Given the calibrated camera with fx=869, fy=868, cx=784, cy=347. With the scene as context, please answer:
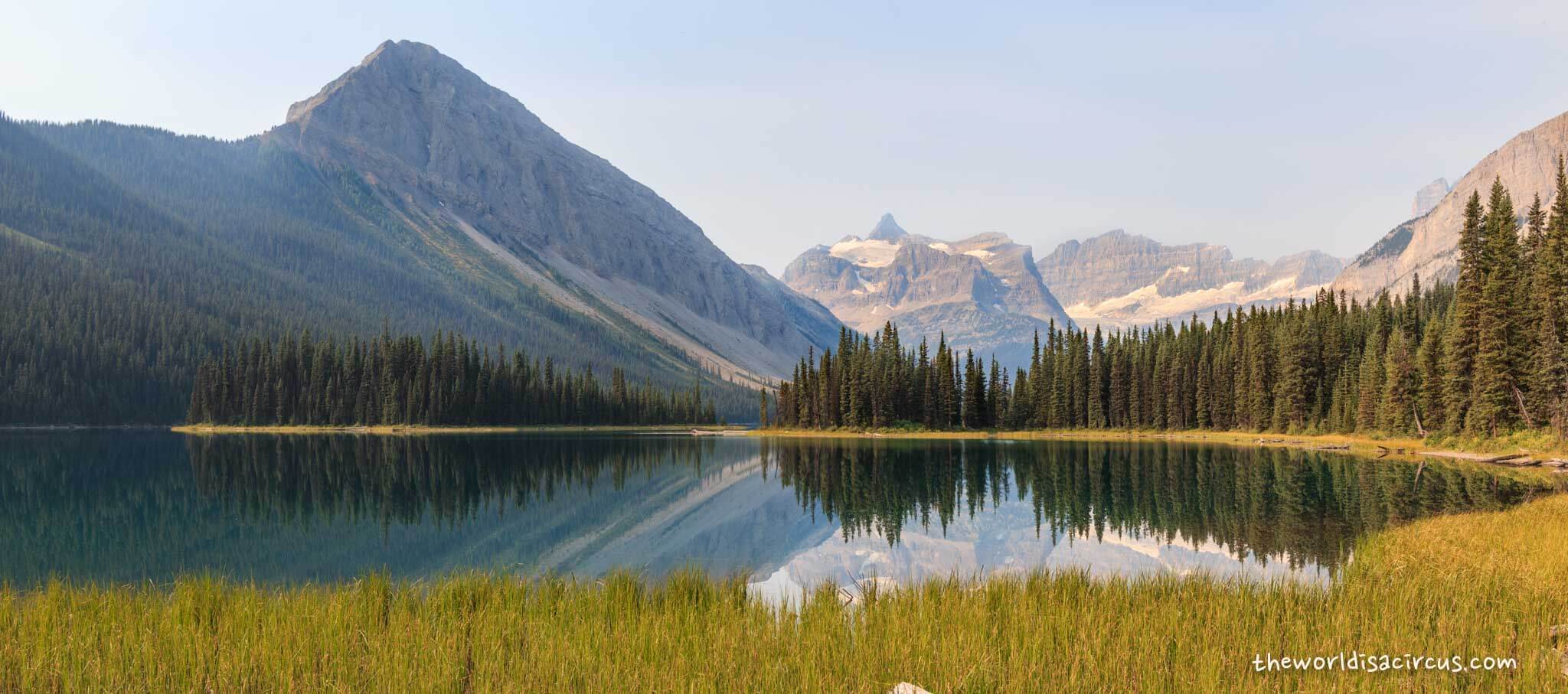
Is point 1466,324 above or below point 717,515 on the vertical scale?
above

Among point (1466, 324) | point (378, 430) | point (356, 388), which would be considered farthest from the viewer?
point (356, 388)

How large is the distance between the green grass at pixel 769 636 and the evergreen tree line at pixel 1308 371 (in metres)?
60.1

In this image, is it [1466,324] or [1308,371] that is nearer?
[1466,324]

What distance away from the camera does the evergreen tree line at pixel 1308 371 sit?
63.8 metres

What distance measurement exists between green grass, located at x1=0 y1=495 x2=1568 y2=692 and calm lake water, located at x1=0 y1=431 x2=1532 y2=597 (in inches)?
113

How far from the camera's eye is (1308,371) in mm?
108125

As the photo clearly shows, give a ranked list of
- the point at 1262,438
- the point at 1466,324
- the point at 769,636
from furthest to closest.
A: the point at 1262,438
the point at 1466,324
the point at 769,636

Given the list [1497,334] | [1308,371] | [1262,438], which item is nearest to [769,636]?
[1497,334]

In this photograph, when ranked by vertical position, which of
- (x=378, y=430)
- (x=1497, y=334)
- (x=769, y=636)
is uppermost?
(x=1497, y=334)

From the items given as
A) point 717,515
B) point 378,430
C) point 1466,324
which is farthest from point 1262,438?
point 378,430

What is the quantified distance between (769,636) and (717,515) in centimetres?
3146

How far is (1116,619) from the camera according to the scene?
13.3 meters

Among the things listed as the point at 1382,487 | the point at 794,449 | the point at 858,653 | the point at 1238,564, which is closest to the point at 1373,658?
the point at 858,653

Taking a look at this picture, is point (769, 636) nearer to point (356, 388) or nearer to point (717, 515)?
point (717, 515)
